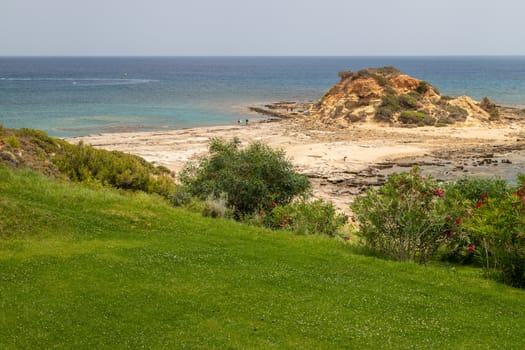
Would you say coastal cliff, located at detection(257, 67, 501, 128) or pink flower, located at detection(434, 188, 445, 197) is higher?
pink flower, located at detection(434, 188, 445, 197)

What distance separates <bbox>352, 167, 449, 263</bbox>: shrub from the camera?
12.4m

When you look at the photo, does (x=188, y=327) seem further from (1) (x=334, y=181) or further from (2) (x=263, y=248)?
(1) (x=334, y=181)

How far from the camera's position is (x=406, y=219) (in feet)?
40.9

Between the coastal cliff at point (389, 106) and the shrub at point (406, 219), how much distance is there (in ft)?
146

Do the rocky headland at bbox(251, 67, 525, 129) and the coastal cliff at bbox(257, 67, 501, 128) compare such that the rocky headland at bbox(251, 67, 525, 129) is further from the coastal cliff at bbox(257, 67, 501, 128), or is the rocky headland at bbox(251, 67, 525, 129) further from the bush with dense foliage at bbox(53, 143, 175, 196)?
the bush with dense foliage at bbox(53, 143, 175, 196)

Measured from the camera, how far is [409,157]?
136ft

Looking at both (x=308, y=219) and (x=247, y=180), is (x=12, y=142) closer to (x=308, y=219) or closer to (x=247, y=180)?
(x=247, y=180)

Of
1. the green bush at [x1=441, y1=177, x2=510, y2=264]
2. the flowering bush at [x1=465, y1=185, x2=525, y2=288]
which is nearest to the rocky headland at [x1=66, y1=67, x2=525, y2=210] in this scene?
the green bush at [x1=441, y1=177, x2=510, y2=264]

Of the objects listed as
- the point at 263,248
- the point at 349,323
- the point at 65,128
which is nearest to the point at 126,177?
the point at 263,248

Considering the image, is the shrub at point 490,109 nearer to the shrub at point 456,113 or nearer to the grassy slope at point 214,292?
the shrub at point 456,113

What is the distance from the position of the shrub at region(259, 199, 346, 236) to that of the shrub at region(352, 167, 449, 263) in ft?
7.79

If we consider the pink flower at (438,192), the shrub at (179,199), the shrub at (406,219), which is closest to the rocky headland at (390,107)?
the shrub at (179,199)

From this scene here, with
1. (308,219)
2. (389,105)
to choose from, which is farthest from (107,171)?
(389,105)

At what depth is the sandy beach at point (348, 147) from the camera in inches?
1391
